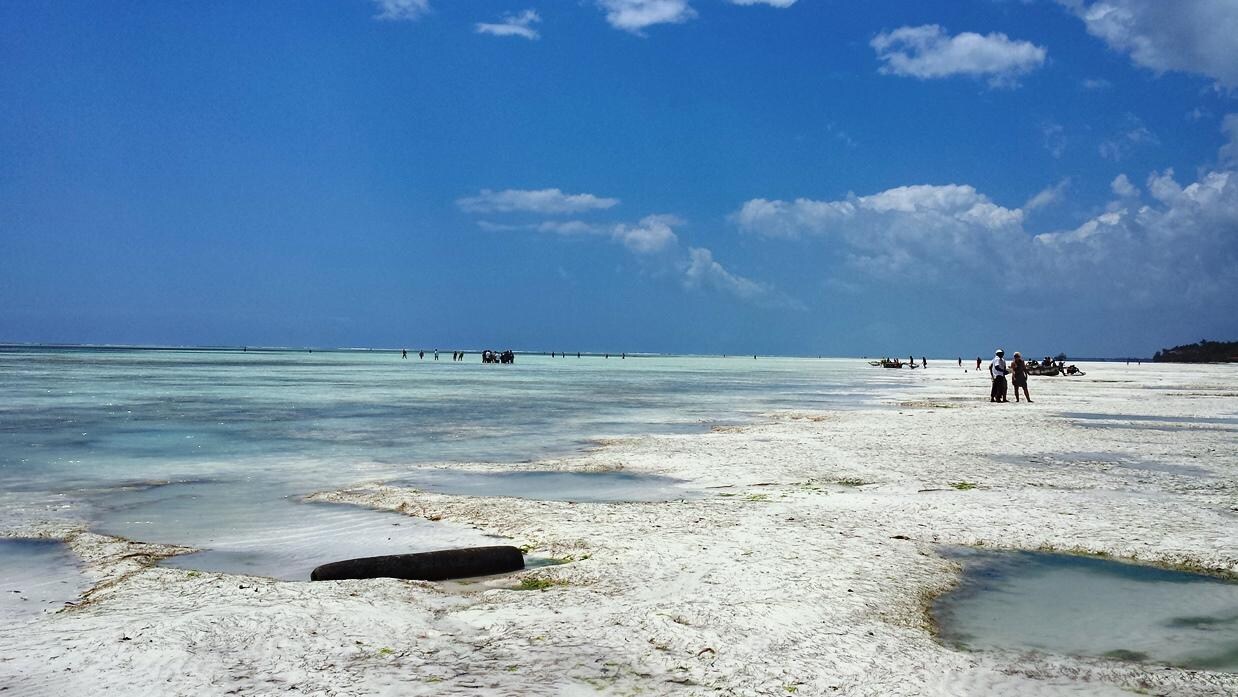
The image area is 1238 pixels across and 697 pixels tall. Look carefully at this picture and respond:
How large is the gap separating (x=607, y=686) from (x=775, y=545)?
380cm

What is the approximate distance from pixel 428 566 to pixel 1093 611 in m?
5.66

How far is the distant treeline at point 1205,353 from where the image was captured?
154250 mm

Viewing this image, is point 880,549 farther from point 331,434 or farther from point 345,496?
point 331,434

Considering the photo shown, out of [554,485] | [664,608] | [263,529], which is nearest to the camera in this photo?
[664,608]

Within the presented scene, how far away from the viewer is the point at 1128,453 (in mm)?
16094

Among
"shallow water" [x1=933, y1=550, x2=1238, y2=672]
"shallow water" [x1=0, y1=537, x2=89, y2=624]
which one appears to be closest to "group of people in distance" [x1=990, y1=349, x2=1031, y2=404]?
"shallow water" [x1=933, y1=550, x2=1238, y2=672]

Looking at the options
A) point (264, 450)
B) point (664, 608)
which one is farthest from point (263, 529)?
point (264, 450)

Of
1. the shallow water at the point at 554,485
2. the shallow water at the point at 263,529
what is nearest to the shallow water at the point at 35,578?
the shallow water at the point at 263,529

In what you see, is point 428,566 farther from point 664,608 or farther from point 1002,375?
point 1002,375

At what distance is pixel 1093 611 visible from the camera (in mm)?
6395

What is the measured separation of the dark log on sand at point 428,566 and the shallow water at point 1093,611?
3915 mm

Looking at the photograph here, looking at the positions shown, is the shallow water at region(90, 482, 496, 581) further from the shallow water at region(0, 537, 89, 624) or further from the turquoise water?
the shallow water at region(0, 537, 89, 624)

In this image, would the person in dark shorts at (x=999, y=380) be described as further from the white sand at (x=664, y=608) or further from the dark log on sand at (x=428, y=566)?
the dark log on sand at (x=428, y=566)

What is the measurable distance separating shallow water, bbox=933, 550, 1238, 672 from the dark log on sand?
3915 mm
